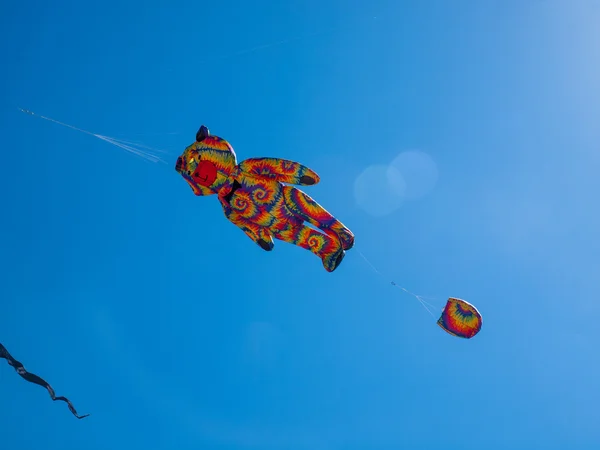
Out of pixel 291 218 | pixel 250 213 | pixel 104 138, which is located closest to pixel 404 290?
pixel 291 218

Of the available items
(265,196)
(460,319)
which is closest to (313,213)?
(265,196)

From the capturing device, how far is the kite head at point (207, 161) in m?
7.77

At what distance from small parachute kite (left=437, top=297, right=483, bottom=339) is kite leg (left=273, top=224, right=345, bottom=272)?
6.46 feet

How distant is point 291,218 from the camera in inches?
328

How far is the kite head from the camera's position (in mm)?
7770

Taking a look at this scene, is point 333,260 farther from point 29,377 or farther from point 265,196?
point 29,377

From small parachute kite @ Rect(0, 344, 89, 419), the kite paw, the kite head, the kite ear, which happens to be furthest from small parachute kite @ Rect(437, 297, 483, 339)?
small parachute kite @ Rect(0, 344, 89, 419)

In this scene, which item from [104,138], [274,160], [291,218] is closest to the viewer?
[104,138]

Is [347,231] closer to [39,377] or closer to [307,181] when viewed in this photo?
[307,181]

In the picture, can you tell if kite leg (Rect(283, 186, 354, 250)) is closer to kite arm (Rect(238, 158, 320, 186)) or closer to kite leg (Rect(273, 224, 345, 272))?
kite leg (Rect(273, 224, 345, 272))

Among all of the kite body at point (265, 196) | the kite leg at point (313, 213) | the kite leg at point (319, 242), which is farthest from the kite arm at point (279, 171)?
the kite leg at point (319, 242)

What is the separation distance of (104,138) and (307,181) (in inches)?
116

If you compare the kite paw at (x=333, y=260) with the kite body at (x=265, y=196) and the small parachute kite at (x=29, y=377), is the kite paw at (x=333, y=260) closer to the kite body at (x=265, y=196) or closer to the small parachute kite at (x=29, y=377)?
the kite body at (x=265, y=196)

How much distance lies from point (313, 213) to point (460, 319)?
2.95 meters
